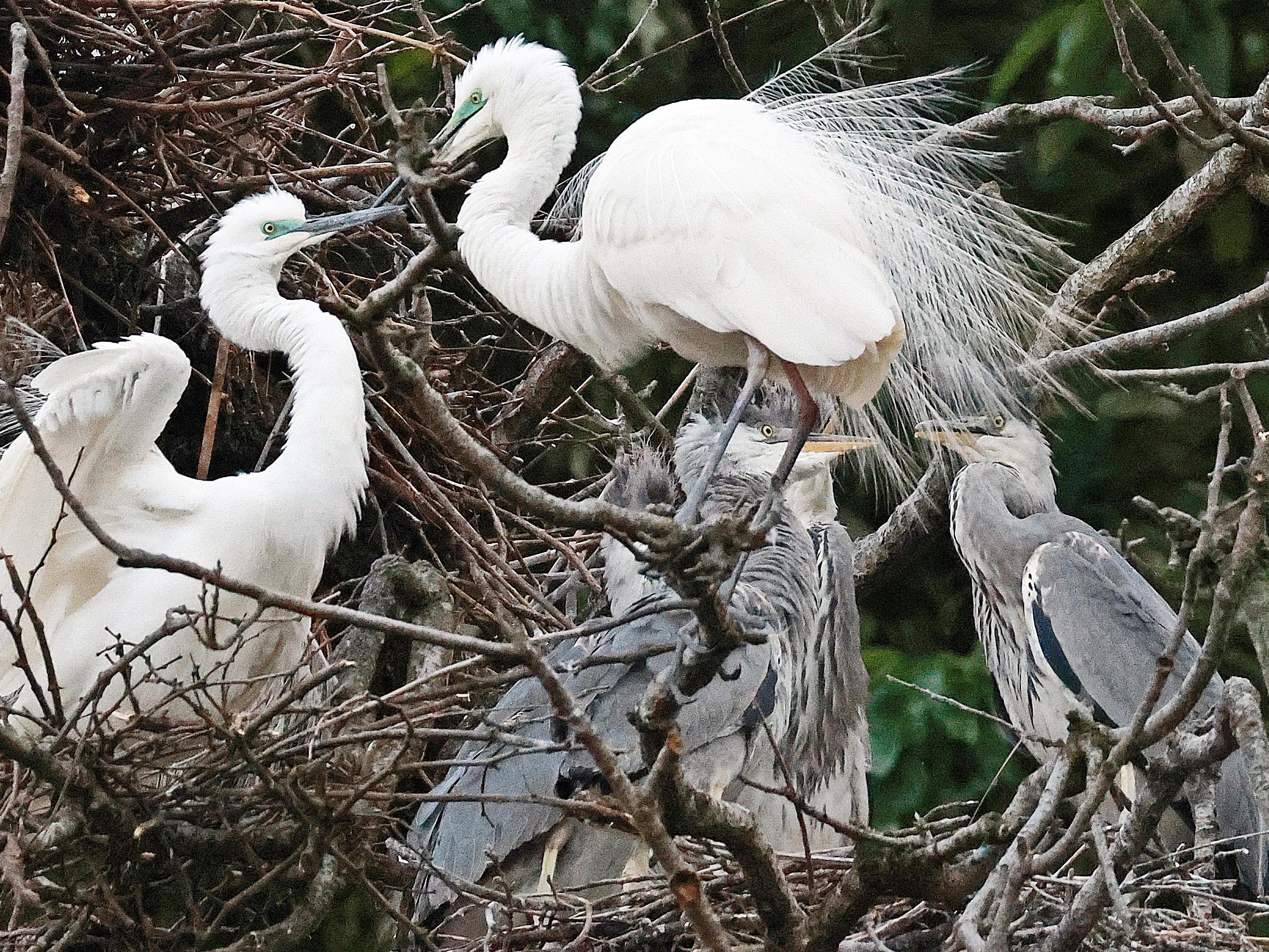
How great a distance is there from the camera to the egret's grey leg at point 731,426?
226 centimetres

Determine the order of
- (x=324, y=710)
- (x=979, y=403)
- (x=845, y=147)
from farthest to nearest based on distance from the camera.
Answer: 1. (x=979, y=403)
2. (x=845, y=147)
3. (x=324, y=710)

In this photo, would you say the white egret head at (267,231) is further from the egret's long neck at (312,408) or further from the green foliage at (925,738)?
the green foliage at (925,738)

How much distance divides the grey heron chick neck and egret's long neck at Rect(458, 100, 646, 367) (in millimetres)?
1301

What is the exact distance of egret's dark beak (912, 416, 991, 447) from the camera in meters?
3.65

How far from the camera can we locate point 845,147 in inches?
117

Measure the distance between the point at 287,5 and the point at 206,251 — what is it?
525 mm

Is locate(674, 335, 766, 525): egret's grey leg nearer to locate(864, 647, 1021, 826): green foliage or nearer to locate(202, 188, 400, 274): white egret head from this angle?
locate(202, 188, 400, 274): white egret head

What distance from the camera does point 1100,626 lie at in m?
3.46

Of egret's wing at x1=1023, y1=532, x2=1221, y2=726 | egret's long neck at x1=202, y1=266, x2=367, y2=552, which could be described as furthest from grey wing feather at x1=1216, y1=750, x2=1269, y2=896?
egret's long neck at x1=202, y1=266, x2=367, y2=552

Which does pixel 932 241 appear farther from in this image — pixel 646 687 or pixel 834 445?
pixel 646 687

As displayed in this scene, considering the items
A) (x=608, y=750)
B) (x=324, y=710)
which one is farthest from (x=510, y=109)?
(x=608, y=750)

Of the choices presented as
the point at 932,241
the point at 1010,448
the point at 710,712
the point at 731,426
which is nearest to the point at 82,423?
the point at 731,426

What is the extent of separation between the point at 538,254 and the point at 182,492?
809 mm

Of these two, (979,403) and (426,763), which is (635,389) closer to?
(979,403)
